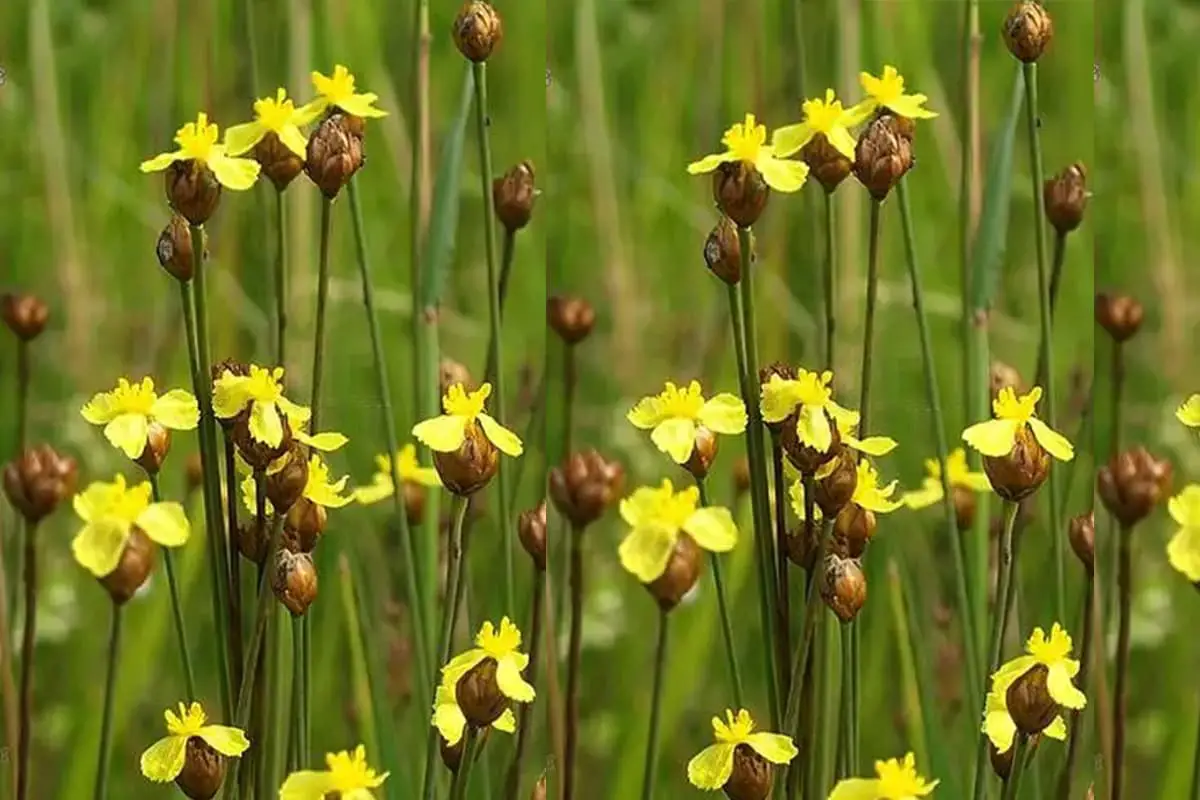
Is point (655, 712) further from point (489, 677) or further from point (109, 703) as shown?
point (109, 703)

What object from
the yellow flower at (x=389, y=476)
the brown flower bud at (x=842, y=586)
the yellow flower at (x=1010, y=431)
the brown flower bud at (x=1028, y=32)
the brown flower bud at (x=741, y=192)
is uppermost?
the brown flower bud at (x=1028, y=32)

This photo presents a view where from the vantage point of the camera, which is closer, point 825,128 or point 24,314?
point 825,128

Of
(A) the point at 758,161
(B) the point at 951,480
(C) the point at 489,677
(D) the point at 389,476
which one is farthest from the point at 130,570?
(B) the point at 951,480

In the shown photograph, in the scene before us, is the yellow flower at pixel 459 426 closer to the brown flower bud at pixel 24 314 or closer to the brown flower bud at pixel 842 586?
the brown flower bud at pixel 842 586

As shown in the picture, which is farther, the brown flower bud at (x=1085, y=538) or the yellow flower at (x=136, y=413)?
the brown flower bud at (x=1085, y=538)

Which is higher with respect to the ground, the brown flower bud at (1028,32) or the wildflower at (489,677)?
the brown flower bud at (1028,32)

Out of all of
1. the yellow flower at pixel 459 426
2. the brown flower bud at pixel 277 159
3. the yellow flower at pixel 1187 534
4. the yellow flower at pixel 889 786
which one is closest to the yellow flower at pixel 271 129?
the brown flower bud at pixel 277 159

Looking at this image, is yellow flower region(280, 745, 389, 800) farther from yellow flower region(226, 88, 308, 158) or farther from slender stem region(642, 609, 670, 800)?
yellow flower region(226, 88, 308, 158)
